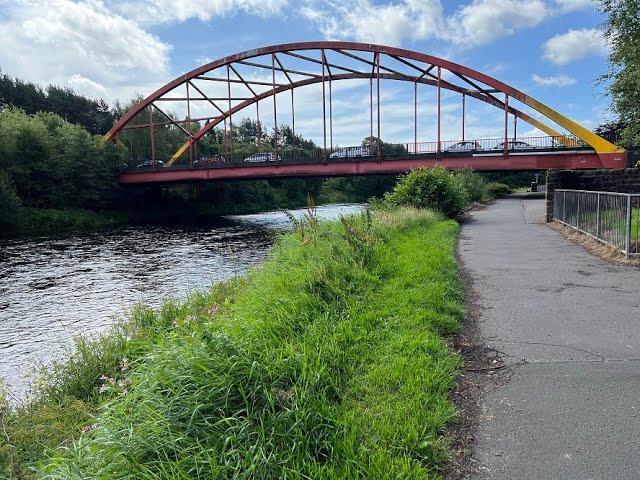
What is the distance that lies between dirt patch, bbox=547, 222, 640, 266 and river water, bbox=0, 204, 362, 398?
5841mm

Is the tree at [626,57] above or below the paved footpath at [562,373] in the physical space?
above

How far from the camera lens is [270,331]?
14.8 ft

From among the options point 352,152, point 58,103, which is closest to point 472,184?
point 352,152

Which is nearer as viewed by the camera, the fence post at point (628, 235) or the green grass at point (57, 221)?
the fence post at point (628, 235)

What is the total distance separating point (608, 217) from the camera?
34.0ft

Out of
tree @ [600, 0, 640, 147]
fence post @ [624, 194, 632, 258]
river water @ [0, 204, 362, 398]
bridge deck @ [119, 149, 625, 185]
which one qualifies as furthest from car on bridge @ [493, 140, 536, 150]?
fence post @ [624, 194, 632, 258]

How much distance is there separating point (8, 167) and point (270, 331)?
3930 centimetres

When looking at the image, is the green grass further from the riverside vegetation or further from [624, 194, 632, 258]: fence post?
[624, 194, 632, 258]: fence post

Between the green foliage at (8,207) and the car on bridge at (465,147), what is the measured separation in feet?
103

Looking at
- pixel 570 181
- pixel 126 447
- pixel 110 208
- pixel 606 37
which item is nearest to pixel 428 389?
pixel 126 447

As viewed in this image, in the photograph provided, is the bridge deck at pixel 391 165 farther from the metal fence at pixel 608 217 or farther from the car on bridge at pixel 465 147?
the metal fence at pixel 608 217

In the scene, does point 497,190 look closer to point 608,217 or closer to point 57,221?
point 608,217

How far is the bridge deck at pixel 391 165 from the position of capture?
113 feet

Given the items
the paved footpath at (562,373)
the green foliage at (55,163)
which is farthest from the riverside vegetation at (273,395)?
the green foliage at (55,163)
